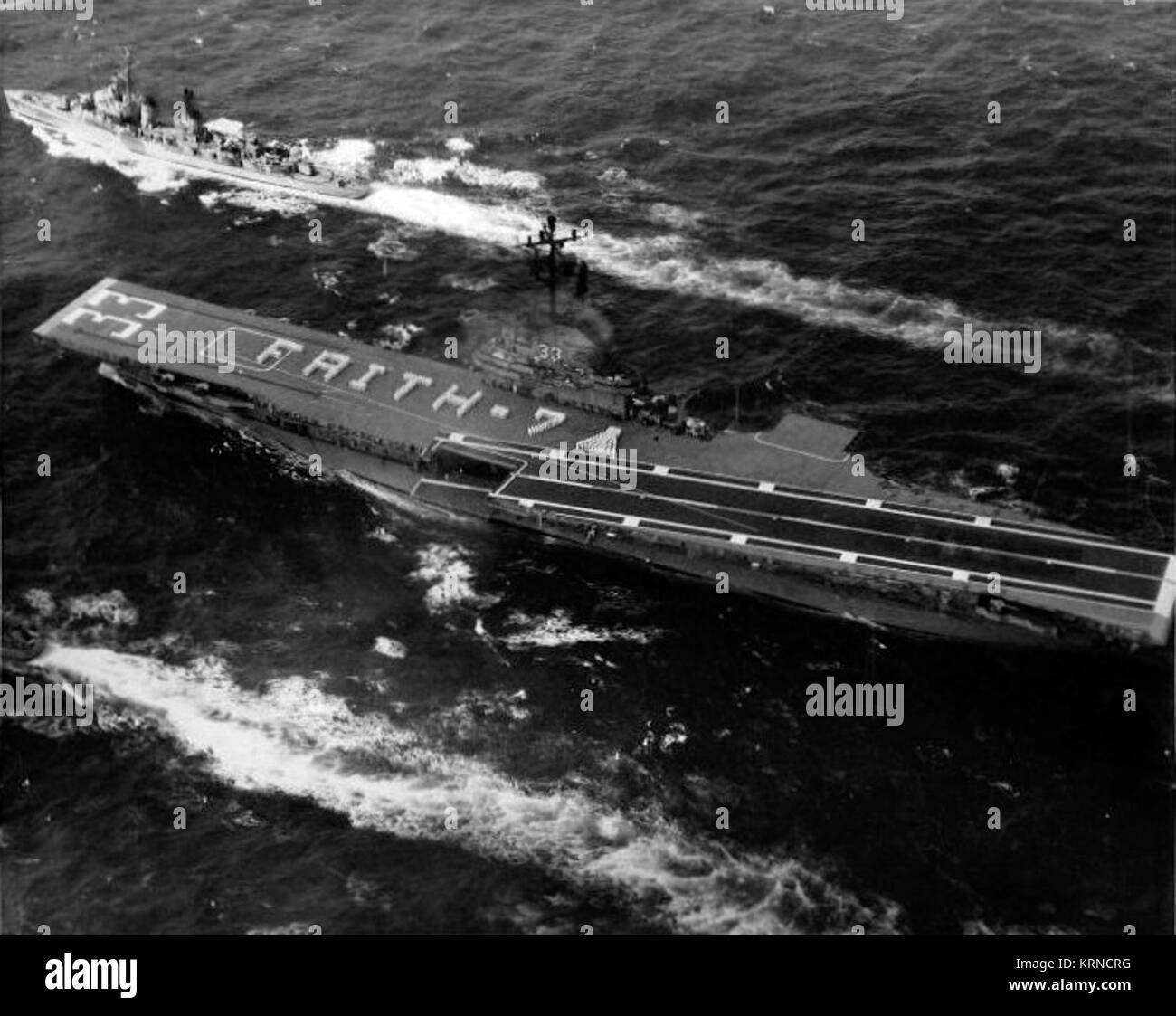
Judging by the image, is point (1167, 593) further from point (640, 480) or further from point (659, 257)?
point (659, 257)

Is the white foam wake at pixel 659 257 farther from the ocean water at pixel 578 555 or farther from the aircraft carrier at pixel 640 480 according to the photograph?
the aircraft carrier at pixel 640 480

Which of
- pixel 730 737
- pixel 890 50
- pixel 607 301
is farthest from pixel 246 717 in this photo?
pixel 890 50

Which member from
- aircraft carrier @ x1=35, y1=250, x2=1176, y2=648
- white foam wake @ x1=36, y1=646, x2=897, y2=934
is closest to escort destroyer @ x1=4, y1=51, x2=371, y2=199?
aircraft carrier @ x1=35, y1=250, x2=1176, y2=648

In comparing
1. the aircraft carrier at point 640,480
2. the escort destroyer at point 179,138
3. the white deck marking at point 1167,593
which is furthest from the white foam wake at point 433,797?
the escort destroyer at point 179,138

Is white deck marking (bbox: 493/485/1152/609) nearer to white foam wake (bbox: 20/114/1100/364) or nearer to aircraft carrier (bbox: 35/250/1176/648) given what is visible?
aircraft carrier (bbox: 35/250/1176/648)

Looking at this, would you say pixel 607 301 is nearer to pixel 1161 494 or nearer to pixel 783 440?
pixel 783 440

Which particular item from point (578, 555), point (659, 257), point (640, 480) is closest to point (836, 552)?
point (640, 480)
